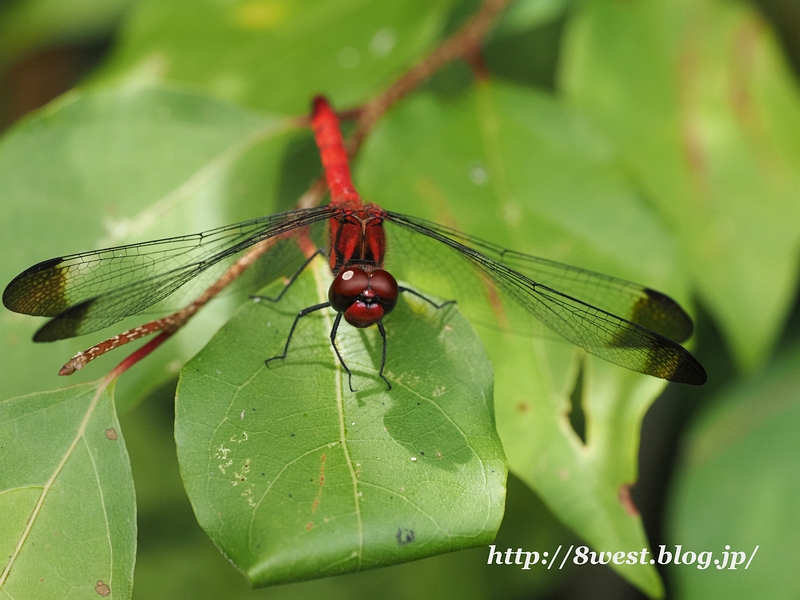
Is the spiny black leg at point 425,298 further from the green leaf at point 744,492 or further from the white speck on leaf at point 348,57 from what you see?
the green leaf at point 744,492

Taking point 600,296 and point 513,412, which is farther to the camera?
point 600,296

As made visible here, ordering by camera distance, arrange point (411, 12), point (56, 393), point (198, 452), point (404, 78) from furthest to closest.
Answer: point (411, 12) → point (404, 78) → point (56, 393) → point (198, 452)

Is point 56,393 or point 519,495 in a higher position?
point 56,393

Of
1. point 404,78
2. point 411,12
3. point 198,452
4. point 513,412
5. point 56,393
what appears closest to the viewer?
point 198,452

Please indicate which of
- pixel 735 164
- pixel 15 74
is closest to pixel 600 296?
pixel 735 164

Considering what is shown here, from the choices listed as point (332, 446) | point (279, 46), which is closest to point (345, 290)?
point (332, 446)

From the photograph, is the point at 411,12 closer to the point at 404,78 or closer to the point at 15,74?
the point at 404,78

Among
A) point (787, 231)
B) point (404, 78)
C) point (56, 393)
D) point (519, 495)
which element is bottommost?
point (519, 495)

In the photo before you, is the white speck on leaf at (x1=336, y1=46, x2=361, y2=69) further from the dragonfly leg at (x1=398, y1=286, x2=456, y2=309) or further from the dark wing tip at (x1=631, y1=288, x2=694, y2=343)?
the dark wing tip at (x1=631, y1=288, x2=694, y2=343)
